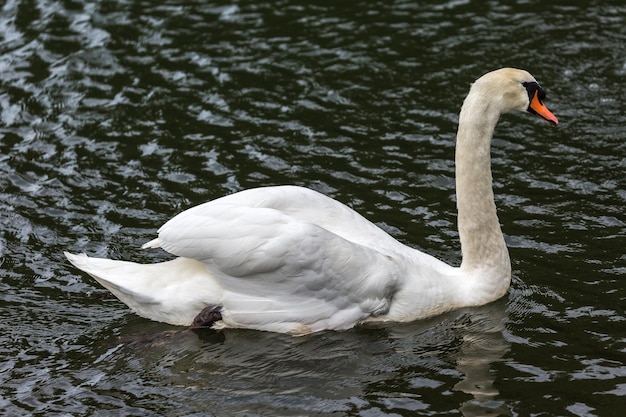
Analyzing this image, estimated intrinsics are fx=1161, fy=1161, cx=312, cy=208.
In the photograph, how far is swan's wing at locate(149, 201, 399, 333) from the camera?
8555 mm

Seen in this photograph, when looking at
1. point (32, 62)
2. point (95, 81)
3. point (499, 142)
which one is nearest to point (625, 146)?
point (499, 142)

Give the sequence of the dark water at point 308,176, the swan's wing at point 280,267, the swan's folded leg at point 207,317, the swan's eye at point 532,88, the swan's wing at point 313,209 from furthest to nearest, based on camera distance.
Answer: the swan's eye at point 532,88, the swan's wing at point 313,209, the swan's folded leg at point 207,317, the swan's wing at point 280,267, the dark water at point 308,176

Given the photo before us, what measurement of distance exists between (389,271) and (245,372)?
1377mm

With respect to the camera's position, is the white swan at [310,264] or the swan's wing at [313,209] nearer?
the white swan at [310,264]

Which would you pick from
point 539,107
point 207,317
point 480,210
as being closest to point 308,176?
point 480,210

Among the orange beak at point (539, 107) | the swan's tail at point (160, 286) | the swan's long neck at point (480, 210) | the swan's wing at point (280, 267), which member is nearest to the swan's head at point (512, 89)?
the orange beak at point (539, 107)

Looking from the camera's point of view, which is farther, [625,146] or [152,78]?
[152,78]

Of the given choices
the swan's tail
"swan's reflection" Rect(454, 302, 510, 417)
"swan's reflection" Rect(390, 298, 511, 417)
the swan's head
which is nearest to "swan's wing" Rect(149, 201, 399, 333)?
the swan's tail

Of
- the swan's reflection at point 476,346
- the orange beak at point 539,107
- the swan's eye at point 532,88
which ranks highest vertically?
the swan's eye at point 532,88

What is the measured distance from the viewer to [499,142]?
1236 cm

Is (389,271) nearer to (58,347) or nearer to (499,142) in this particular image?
(58,347)

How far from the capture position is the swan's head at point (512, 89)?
30.2ft

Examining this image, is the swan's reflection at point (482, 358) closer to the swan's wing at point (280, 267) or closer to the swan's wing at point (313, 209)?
the swan's wing at point (280, 267)

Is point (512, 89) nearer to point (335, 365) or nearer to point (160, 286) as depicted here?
point (335, 365)
